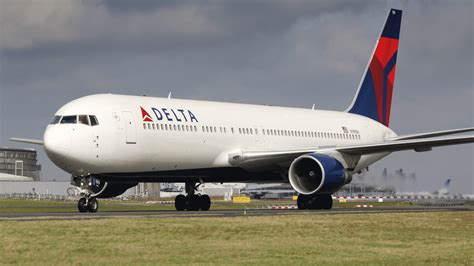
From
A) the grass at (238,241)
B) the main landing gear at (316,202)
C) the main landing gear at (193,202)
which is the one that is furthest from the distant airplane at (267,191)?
the grass at (238,241)

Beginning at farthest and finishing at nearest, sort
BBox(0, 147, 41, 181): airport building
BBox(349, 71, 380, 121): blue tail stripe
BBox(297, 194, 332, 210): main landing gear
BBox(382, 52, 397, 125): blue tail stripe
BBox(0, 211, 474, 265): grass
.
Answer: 1. BBox(0, 147, 41, 181): airport building
2. BBox(382, 52, 397, 125): blue tail stripe
3. BBox(349, 71, 380, 121): blue tail stripe
4. BBox(297, 194, 332, 210): main landing gear
5. BBox(0, 211, 474, 265): grass

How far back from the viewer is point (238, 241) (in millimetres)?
20156

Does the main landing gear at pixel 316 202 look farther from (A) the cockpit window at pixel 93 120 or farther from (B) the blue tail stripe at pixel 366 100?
(A) the cockpit window at pixel 93 120

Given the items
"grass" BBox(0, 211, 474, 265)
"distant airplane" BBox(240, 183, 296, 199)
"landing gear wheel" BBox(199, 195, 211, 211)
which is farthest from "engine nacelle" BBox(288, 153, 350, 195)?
"distant airplane" BBox(240, 183, 296, 199)

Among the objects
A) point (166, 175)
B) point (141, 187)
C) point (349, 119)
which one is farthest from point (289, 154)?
point (141, 187)

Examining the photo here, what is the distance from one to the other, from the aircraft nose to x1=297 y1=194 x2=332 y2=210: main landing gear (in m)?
11.6

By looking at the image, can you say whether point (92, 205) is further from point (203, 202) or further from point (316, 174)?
point (316, 174)

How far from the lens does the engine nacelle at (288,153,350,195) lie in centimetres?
3497

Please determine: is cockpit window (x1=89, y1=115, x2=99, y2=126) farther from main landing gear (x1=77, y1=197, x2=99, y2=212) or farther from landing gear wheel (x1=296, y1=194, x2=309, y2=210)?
landing gear wheel (x1=296, y1=194, x2=309, y2=210)

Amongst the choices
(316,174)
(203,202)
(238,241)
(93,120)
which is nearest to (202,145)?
(203,202)

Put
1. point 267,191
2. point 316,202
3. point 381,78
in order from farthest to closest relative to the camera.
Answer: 1. point 267,191
2. point 381,78
3. point 316,202

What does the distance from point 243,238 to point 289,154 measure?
53.1 feet

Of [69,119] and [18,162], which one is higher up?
[18,162]

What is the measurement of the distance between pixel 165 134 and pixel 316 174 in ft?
22.0
